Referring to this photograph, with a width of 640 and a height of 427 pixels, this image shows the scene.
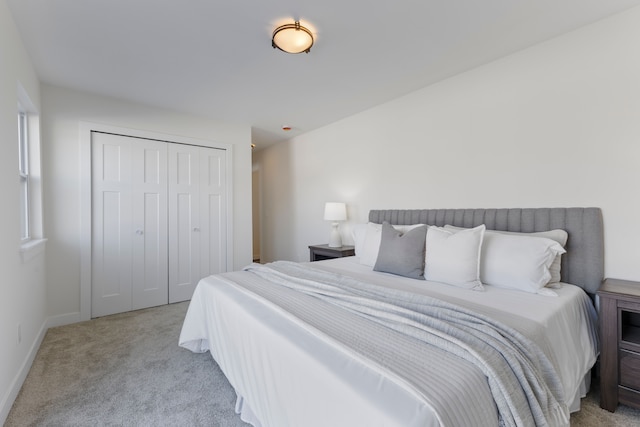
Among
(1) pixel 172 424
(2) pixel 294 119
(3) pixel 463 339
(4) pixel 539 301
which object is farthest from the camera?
(2) pixel 294 119

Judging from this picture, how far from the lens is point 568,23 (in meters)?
2.05

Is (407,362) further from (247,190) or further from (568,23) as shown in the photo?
(247,190)

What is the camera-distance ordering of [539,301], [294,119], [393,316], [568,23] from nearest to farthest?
[393,316]
[539,301]
[568,23]
[294,119]

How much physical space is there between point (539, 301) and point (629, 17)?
1.97 m

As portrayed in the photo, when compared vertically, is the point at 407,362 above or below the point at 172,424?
above

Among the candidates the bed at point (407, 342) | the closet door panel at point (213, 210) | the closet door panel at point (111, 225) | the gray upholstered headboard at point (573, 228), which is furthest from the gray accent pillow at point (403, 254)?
the closet door panel at point (111, 225)

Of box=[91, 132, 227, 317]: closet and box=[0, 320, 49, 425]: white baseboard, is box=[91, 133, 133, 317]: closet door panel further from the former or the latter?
box=[0, 320, 49, 425]: white baseboard

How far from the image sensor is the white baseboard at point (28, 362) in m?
1.64

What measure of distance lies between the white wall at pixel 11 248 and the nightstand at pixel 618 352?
133 inches

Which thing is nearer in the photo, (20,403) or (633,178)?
(20,403)

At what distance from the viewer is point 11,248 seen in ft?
6.01

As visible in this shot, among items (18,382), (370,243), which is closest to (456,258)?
(370,243)

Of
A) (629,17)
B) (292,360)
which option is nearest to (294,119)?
(629,17)

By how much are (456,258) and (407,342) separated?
1.11 m
